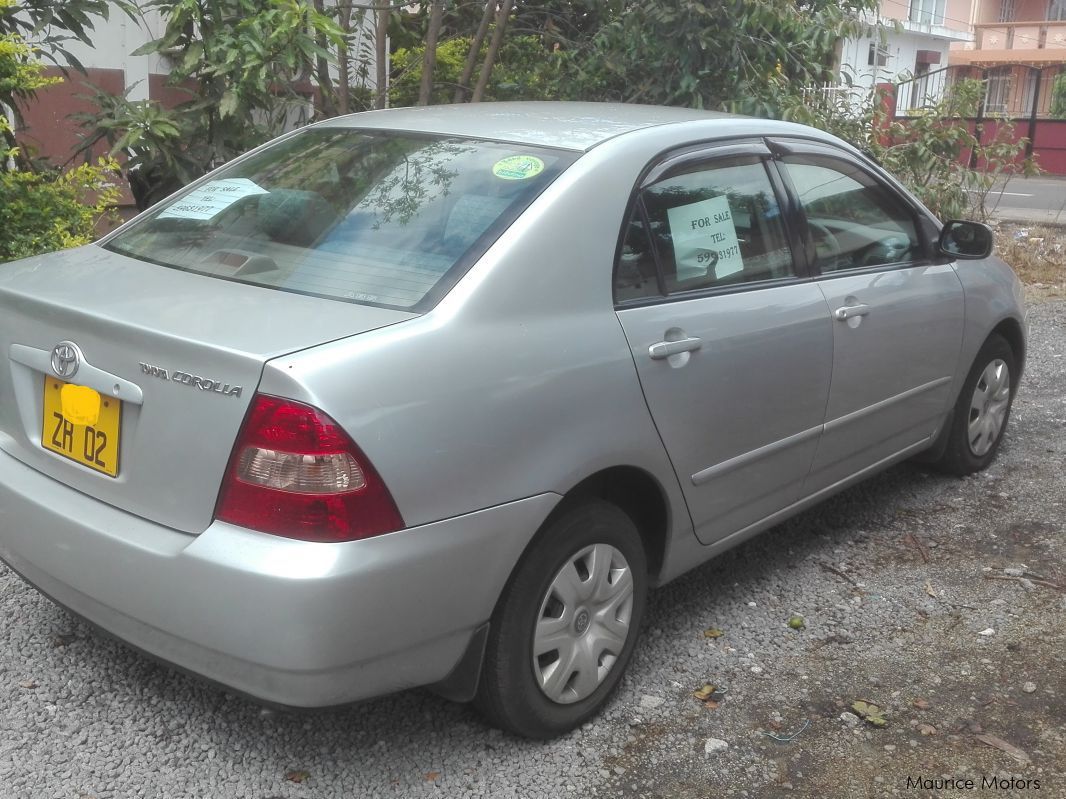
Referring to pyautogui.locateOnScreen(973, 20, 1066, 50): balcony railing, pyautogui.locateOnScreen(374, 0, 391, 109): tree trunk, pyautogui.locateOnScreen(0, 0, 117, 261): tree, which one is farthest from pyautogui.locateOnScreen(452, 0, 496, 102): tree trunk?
pyautogui.locateOnScreen(973, 20, 1066, 50): balcony railing

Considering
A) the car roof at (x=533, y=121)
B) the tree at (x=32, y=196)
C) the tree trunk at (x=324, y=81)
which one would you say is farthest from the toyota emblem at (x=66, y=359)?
the tree trunk at (x=324, y=81)

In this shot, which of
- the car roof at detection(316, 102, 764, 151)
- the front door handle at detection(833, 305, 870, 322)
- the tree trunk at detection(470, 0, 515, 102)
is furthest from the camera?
the tree trunk at detection(470, 0, 515, 102)

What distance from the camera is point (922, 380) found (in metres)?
4.38

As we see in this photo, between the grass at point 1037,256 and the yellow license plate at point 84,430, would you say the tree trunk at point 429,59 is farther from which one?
the grass at point 1037,256

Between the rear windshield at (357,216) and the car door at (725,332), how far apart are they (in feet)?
1.32

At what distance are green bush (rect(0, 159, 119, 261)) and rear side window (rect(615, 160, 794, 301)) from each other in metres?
2.46

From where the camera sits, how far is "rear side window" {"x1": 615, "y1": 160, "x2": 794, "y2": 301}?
314 centimetres

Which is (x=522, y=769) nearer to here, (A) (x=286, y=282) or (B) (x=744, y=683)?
(B) (x=744, y=683)

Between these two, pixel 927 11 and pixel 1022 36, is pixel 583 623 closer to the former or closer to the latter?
pixel 927 11

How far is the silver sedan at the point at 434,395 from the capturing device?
7.81 feet

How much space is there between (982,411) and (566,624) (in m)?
2.87

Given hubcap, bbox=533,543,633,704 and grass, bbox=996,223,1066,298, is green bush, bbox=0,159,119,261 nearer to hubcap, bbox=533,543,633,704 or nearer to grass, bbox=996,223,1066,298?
hubcap, bbox=533,543,633,704

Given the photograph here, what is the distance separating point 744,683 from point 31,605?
2199 millimetres

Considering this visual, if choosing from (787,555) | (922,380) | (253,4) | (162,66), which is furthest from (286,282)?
(162,66)
